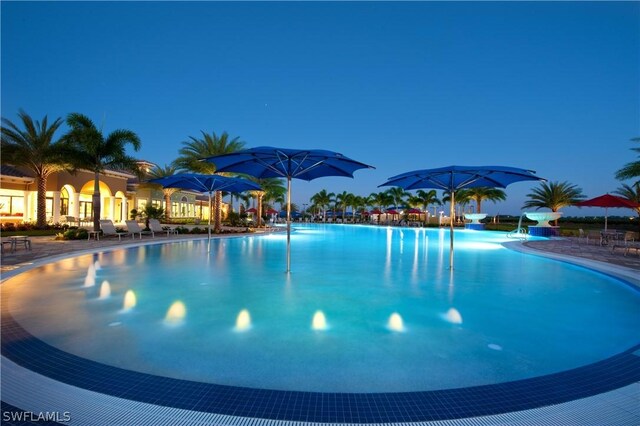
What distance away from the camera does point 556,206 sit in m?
36.0

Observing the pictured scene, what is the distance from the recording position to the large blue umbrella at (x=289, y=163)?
7.91 meters

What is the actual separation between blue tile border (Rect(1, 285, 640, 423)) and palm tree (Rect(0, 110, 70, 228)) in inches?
847

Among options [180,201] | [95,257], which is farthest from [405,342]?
[180,201]

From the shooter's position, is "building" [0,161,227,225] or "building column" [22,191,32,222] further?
"building column" [22,191,32,222]

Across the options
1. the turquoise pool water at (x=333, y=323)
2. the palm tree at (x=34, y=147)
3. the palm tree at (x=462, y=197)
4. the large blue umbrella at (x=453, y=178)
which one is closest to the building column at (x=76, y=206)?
the palm tree at (x=34, y=147)

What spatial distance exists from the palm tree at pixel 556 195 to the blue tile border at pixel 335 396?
131 feet

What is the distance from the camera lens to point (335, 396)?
2.73 m

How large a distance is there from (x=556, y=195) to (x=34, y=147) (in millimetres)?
47134

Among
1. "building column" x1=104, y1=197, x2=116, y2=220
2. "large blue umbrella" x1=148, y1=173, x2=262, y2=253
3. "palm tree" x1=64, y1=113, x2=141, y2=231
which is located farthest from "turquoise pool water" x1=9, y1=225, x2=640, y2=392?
"building column" x1=104, y1=197, x2=116, y2=220

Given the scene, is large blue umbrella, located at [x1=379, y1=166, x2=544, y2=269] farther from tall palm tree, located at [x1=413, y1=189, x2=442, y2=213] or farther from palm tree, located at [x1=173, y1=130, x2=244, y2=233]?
tall palm tree, located at [x1=413, y1=189, x2=442, y2=213]

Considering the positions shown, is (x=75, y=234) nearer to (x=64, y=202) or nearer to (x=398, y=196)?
(x=64, y=202)

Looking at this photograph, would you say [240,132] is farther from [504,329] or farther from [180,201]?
[504,329]

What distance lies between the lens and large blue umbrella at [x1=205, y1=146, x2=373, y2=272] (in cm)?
791

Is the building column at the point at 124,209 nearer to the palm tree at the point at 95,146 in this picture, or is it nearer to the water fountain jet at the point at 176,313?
the palm tree at the point at 95,146
